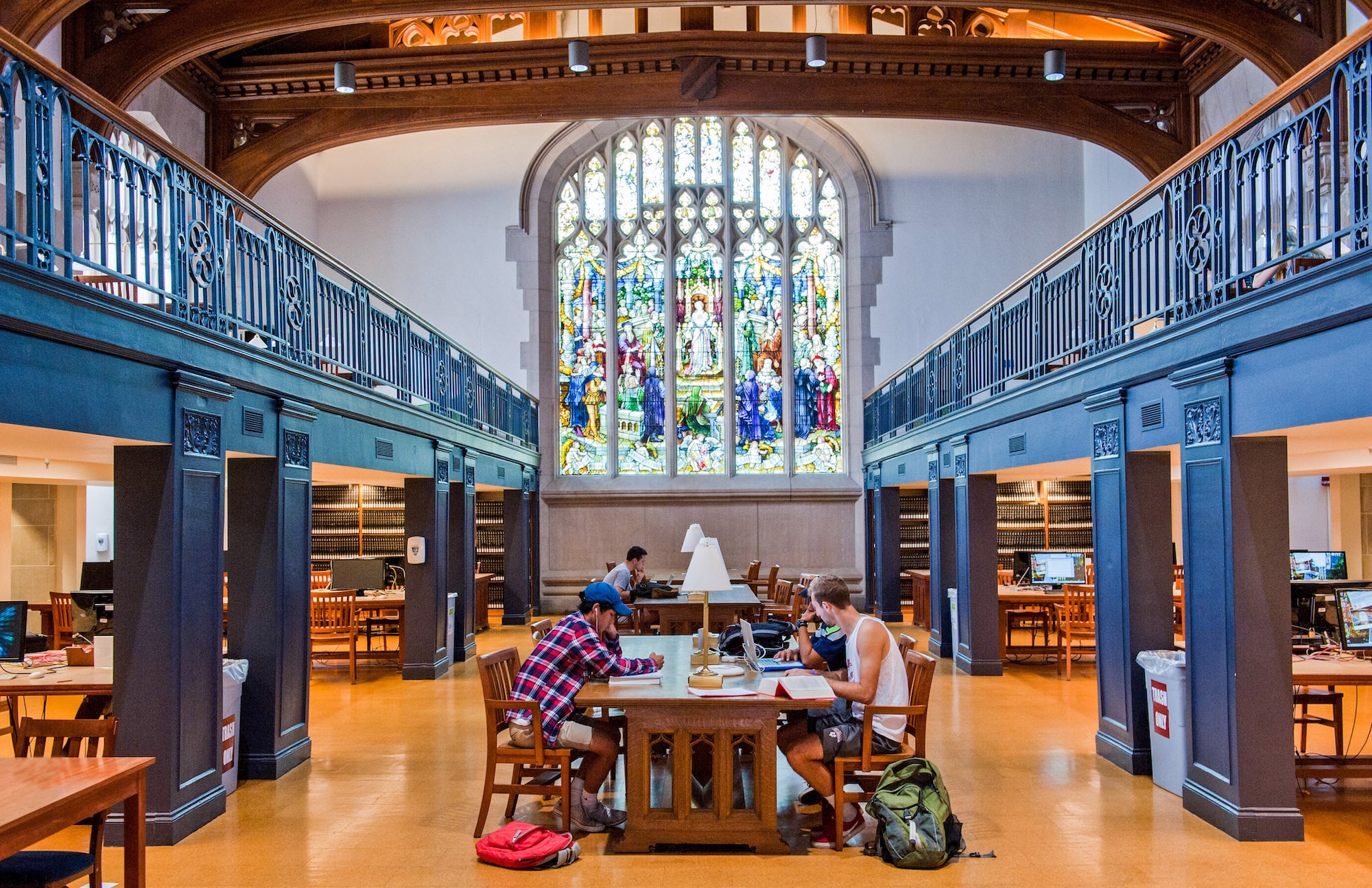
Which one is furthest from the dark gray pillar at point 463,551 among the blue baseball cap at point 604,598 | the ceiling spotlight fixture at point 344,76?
the blue baseball cap at point 604,598

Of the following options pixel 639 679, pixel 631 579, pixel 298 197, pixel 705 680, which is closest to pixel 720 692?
pixel 705 680

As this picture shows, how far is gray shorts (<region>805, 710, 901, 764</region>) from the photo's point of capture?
4691 millimetres

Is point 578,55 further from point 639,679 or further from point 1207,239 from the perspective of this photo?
point 639,679

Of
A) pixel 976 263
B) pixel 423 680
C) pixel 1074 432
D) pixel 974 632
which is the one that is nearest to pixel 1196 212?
pixel 1074 432

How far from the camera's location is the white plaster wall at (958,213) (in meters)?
16.0

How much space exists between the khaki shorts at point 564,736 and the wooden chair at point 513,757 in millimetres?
38

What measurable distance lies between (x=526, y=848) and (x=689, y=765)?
2.69 feet

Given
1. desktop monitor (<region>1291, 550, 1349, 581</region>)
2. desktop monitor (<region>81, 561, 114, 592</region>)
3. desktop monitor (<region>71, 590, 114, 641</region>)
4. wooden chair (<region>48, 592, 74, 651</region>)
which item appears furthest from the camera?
desktop monitor (<region>1291, 550, 1349, 581</region>)

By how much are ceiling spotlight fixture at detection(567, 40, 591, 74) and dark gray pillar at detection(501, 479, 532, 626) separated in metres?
6.54

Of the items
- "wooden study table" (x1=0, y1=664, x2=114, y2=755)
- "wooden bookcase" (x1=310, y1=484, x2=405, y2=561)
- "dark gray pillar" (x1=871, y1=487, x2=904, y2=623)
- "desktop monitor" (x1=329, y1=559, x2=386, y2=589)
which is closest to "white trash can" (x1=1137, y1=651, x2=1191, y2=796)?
"wooden study table" (x1=0, y1=664, x2=114, y2=755)

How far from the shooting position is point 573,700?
15.3 feet

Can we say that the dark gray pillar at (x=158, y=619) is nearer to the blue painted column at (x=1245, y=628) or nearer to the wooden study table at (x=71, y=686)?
the wooden study table at (x=71, y=686)

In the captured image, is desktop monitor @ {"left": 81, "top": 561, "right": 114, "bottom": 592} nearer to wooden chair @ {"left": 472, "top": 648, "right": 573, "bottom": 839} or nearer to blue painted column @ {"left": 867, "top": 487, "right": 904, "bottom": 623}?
wooden chair @ {"left": 472, "top": 648, "right": 573, "bottom": 839}

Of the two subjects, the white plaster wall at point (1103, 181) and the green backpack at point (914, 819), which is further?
the white plaster wall at point (1103, 181)
